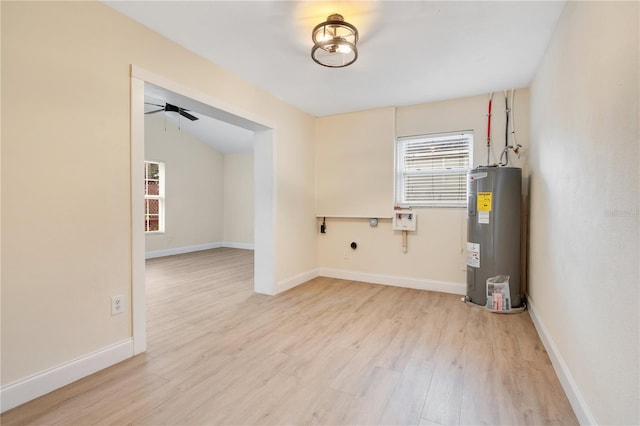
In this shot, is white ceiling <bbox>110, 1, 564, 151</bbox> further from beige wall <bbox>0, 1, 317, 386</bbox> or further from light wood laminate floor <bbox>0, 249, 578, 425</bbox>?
light wood laminate floor <bbox>0, 249, 578, 425</bbox>

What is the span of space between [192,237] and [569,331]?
23.9 ft

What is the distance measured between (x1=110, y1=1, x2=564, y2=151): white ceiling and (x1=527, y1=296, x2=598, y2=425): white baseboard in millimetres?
2313

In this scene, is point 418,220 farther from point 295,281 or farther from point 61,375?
point 61,375

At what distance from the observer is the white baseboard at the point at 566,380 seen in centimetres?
144

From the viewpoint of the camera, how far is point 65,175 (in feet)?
5.89

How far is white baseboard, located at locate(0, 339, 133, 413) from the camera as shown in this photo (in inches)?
62.6

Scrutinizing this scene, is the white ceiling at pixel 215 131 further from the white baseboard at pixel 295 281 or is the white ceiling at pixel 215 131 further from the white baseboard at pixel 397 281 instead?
the white baseboard at pixel 397 281

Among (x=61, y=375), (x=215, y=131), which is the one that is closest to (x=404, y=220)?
(x=61, y=375)

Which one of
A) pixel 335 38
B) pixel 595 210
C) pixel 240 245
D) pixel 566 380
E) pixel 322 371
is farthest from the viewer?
pixel 240 245

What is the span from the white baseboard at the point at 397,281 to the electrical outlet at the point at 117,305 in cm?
289

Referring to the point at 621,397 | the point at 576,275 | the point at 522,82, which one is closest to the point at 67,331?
the point at 621,397

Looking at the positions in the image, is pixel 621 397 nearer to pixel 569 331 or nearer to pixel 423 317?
pixel 569 331

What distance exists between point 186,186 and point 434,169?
5.87m

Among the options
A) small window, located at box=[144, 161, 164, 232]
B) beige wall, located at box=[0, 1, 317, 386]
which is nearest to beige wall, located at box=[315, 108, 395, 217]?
beige wall, located at box=[0, 1, 317, 386]
